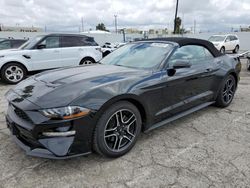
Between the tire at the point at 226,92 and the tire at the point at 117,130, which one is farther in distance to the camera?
the tire at the point at 226,92

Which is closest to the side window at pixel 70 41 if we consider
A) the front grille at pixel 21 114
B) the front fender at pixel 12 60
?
the front fender at pixel 12 60

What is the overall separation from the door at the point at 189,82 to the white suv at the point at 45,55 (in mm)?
5513

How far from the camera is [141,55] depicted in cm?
381

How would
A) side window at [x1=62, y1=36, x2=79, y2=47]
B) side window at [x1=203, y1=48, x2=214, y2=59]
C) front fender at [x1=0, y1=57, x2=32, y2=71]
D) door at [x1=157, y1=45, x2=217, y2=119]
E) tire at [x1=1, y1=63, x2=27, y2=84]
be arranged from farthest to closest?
side window at [x1=62, y1=36, x2=79, y2=47], tire at [x1=1, y1=63, x2=27, y2=84], front fender at [x1=0, y1=57, x2=32, y2=71], side window at [x1=203, y1=48, x2=214, y2=59], door at [x1=157, y1=45, x2=217, y2=119]

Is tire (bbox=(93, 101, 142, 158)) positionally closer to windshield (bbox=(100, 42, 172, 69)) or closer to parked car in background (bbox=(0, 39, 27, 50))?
windshield (bbox=(100, 42, 172, 69))

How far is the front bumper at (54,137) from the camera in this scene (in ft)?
8.09

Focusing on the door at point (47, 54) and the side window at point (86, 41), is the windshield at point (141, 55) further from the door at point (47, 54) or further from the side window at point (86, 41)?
the side window at point (86, 41)

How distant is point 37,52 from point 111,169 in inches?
246

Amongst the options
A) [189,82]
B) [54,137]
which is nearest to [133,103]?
[54,137]

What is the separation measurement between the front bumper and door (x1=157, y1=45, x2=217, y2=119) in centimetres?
122

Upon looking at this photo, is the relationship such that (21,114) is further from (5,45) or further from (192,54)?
(5,45)

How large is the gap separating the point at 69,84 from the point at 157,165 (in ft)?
4.71

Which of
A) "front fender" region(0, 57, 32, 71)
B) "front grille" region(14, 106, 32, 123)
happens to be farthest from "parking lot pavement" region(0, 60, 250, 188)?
"front fender" region(0, 57, 32, 71)

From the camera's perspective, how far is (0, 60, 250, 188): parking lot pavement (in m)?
2.52
